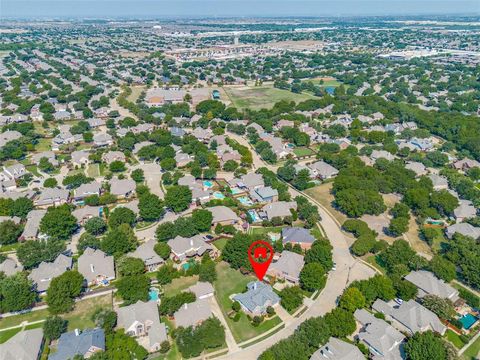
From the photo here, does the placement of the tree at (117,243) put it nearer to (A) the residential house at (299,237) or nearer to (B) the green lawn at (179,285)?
(B) the green lawn at (179,285)

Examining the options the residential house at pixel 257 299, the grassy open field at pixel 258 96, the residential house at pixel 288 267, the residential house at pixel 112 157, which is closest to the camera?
the residential house at pixel 257 299

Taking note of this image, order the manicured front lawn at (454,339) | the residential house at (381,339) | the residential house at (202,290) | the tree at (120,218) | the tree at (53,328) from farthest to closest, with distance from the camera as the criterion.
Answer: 1. the tree at (120,218)
2. the residential house at (202,290)
3. the manicured front lawn at (454,339)
4. the tree at (53,328)
5. the residential house at (381,339)

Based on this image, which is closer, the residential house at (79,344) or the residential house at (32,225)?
the residential house at (79,344)

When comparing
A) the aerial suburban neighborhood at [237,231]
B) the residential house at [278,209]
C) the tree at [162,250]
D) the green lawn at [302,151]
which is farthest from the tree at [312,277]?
the green lawn at [302,151]

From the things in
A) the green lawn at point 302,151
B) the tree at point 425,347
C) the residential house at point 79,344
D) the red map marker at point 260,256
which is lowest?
the green lawn at point 302,151

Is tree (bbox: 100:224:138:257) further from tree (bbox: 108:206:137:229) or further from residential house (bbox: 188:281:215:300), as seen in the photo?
residential house (bbox: 188:281:215:300)

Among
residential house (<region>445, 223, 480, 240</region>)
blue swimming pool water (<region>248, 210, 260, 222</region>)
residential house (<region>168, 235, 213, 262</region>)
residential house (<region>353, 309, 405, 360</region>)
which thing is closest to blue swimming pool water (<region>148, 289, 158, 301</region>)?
residential house (<region>168, 235, 213, 262</region>)
